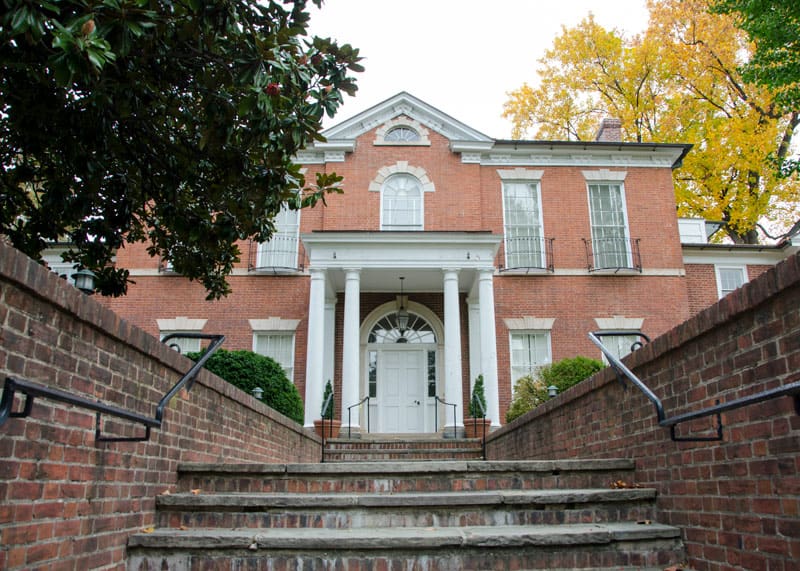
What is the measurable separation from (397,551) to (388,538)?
0.31ft

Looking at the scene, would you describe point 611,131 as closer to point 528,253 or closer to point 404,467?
point 528,253

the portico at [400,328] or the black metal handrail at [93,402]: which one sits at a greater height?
the portico at [400,328]

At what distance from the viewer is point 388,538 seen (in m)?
3.51

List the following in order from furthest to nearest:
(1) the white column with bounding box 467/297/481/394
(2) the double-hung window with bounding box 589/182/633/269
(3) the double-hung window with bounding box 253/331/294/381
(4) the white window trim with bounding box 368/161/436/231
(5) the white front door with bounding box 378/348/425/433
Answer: (4) the white window trim with bounding box 368/161/436/231 < (2) the double-hung window with bounding box 589/182/633/269 < (5) the white front door with bounding box 378/348/425/433 < (3) the double-hung window with bounding box 253/331/294/381 < (1) the white column with bounding box 467/297/481/394

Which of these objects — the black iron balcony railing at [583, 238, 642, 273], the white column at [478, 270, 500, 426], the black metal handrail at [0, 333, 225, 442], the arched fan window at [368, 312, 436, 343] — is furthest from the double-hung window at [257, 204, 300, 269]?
the black metal handrail at [0, 333, 225, 442]

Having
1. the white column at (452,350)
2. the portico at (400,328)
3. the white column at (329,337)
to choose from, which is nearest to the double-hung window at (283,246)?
the white column at (329,337)

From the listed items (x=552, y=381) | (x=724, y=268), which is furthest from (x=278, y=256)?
(x=724, y=268)

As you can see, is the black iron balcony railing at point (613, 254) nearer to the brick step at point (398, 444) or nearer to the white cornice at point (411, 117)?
the white cornice at point (411, 117)

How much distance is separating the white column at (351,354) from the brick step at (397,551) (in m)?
9.15

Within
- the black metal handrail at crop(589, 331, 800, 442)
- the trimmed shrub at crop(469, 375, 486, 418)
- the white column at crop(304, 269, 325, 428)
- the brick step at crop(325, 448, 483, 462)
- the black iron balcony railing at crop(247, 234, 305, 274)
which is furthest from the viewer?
the black iron balcony railing at crop(247, 234, 305, 274)

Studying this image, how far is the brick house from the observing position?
578 inches

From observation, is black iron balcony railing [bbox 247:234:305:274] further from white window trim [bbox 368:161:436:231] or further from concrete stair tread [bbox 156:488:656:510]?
concrete stair tread [bbox 156:488:656:510]

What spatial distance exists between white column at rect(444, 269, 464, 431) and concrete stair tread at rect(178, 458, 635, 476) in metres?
8.10

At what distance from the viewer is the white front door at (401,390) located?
15.0 meters
